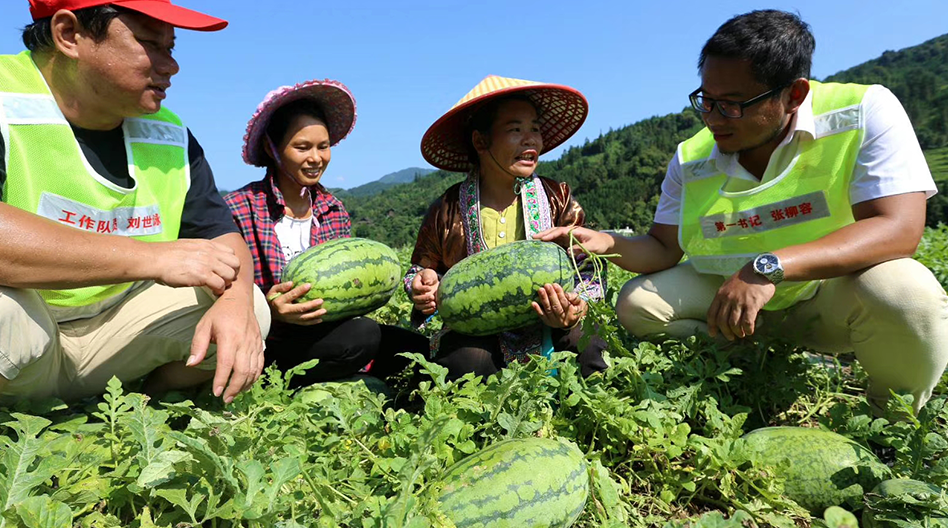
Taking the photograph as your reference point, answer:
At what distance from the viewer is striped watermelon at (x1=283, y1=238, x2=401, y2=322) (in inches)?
129

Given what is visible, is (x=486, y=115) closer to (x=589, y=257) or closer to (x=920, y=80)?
(x=589, y=257)

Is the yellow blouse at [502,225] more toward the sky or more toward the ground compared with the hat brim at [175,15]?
more toward the ground

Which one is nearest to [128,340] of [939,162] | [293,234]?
[293,234]

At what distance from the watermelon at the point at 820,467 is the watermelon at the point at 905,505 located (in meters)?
0.07

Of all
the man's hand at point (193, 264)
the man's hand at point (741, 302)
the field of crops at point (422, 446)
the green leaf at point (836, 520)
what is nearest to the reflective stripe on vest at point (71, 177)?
the man's hand at point (193, 264)

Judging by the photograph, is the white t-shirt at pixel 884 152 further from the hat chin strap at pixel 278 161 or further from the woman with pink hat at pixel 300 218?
the hat chin strap at pixel 278 161

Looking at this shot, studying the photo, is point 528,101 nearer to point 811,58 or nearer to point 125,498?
point 811,58

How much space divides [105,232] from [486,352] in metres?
1.91

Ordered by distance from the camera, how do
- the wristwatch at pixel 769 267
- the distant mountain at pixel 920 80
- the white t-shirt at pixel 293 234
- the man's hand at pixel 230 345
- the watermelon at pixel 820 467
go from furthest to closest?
1. the distant mountain at pixel 920 80
2. the white t-shirt at pixel 293 234
3. the wristwatch at pixel 769 267
4. the man's hand at pixel 230 345
5. the watermelon at pixel 820 467

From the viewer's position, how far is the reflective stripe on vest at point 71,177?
249 centimetres

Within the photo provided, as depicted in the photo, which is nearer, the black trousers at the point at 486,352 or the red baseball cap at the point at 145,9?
the red baseball cap at the point at 145,9

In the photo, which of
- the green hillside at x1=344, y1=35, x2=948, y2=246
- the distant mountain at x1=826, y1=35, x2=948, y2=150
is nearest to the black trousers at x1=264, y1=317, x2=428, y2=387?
the green hillside at x1=344, y1=35, x2=948, y2=246

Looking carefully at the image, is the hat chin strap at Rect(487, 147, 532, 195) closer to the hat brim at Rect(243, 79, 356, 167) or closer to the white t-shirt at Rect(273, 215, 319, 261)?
the hat brim at Rect(243, 79, 356, 167)

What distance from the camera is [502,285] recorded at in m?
3.12
